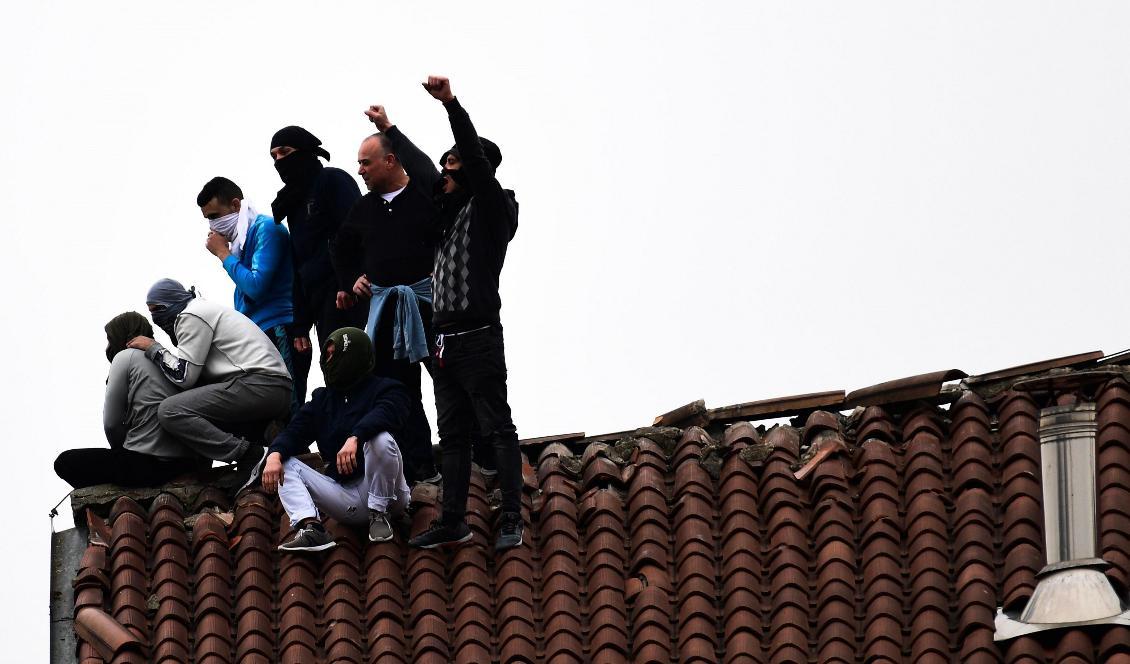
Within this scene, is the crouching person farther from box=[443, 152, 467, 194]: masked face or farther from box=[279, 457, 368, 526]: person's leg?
box=[443, 152, 467, 194]: masked face

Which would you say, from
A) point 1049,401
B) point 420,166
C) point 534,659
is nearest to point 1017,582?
point 1049,401

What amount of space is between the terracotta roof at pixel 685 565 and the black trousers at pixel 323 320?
1.27 metres

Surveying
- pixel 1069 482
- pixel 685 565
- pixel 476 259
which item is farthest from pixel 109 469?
pixel 1069 482

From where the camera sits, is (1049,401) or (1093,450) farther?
(1049,401)

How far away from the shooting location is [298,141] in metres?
17.0

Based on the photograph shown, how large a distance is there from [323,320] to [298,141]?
1229 mm

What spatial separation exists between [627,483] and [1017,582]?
257cm

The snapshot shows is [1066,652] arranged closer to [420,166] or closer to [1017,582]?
[1017,582]

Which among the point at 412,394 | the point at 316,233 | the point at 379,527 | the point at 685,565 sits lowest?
the point at 685,565

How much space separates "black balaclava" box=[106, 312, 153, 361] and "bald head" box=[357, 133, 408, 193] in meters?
1.70

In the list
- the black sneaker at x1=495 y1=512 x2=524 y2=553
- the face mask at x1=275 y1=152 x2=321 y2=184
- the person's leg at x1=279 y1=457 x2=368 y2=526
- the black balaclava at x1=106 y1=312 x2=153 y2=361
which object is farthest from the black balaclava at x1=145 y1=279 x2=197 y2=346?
the black sneaker at x1=495 y1=512 x2=524 y2=553

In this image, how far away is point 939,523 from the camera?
1518 cm

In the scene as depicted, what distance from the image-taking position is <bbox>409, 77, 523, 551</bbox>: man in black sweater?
49.1 feet

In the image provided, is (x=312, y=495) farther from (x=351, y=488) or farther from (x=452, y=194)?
(x=452, y=194)
